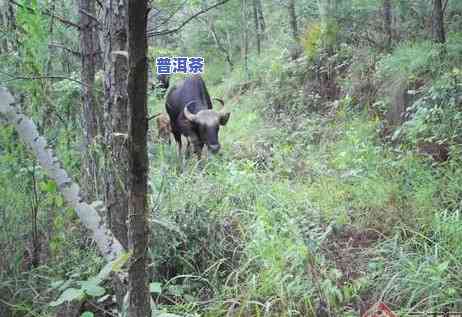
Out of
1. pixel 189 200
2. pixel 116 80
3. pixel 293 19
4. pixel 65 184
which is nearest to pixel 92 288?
pixel 65 184

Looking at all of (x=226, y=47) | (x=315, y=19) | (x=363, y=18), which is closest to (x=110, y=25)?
(x=363, y=18)

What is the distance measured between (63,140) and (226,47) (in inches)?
527

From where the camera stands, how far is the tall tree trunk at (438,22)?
5.73 metres

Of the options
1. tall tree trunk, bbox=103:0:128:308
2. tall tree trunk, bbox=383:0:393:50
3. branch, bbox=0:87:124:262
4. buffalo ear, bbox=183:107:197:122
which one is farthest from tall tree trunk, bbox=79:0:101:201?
tall tree trunk, bbox=383:0:393:50

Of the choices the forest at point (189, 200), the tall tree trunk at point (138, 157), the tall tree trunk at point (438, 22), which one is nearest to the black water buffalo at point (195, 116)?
the forest at point (189, 200)

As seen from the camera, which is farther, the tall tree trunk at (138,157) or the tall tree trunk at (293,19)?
the tall tree trunk at (293,19)

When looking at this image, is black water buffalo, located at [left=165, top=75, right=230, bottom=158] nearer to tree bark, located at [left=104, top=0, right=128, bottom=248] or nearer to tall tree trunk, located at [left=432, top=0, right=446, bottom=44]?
tall tree trunk, located at [left=432, top=0, right=446, bottom=44]

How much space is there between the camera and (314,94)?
342 inches

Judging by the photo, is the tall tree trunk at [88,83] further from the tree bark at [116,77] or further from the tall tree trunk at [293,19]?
the tall tree trunk at [293,19]

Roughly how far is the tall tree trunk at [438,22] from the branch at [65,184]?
4.93 m

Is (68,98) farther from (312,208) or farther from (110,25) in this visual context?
(312,208)

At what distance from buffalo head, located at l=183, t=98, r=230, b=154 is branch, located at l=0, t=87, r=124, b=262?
5.24m

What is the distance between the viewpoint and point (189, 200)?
415 cm

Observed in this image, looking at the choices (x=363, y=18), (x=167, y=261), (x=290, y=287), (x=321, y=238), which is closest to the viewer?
(x=290, y=287)
